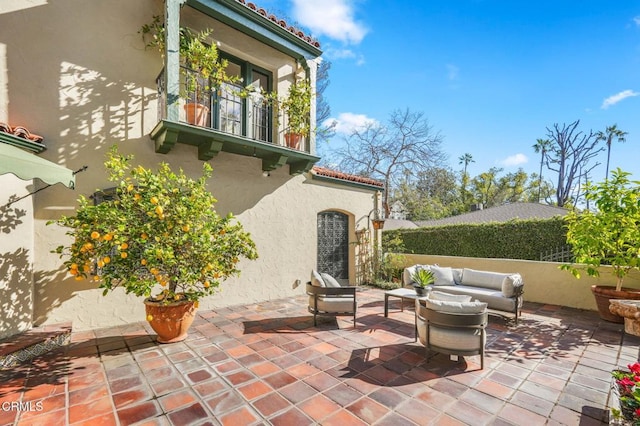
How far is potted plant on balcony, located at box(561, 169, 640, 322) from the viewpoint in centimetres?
563

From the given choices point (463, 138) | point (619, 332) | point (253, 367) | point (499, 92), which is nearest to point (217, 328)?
point (253, 367)

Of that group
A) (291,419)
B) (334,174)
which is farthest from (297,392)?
(334,174)

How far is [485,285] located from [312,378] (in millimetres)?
5468

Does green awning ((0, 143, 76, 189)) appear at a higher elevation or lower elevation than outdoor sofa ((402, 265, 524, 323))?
higher

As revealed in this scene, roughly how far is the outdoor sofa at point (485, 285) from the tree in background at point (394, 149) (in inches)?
445

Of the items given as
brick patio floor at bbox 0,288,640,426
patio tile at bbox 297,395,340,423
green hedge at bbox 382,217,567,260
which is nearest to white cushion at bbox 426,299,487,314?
brick patio floor at bbox 0,288,640,426

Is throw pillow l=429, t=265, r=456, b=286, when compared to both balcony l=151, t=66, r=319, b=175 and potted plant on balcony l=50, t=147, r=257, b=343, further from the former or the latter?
potted plant on balcony l=50, t=147, r=257, b=343

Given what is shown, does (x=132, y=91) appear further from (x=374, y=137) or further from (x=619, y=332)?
(x=374, y=137)

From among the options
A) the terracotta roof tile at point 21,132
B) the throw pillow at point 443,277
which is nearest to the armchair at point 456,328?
the throw pillow at point 443,277

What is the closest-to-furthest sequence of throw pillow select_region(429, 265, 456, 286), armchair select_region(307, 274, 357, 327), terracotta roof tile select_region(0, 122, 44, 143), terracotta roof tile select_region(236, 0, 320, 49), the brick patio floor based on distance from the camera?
1. the brick patio floor
2. terracotta roof tile select_region(0, 122, 44, 143)
3. armchair select_region(307, 274, 357, 327)
4. terracotta roof tile select_region(236, 0, 320, 49)
5. throw pillow select_region(429, 265, 456, 286)

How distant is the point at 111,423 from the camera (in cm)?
267

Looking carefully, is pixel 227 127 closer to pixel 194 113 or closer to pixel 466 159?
pixel 194 113

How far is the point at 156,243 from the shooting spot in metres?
4.07

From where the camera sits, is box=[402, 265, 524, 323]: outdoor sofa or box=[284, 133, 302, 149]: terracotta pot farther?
box=[284, 133, 302, 149]: terracotta pot
